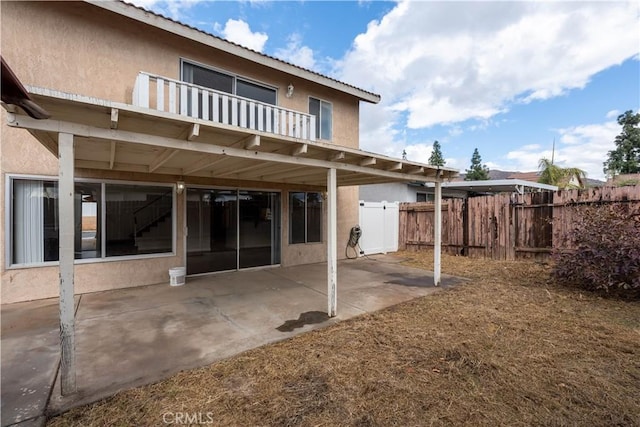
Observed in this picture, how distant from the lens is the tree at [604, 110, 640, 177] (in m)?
24.2


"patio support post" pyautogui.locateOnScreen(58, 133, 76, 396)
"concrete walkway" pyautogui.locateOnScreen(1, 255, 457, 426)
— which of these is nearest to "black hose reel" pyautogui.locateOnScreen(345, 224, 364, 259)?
"concrete walkway" pyautogui.locateOnScreen(1, 255, 457, 426)

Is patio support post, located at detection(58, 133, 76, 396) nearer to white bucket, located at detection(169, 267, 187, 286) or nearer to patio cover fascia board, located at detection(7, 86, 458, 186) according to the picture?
patio cover fascia board, located at detection(7, 86, 458, 186)

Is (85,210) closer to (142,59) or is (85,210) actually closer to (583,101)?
(142,59)

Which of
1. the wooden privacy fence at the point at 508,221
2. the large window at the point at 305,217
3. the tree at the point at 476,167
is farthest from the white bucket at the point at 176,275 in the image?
the tree at the point at 476,167

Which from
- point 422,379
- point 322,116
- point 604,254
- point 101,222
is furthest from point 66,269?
point 604,254

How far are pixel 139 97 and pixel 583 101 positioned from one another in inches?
718

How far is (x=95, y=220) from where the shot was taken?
5746 mm

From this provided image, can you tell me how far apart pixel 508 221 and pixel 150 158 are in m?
9.78

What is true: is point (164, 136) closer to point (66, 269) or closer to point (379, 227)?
point (66, 269)

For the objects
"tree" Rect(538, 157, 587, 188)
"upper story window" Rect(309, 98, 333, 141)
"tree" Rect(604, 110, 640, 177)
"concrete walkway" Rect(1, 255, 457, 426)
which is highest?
"tree" Rect(604, 110, 640, 177)

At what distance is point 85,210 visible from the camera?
18.6ft

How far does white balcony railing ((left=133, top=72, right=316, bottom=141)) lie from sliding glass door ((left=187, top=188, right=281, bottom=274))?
1875 mm

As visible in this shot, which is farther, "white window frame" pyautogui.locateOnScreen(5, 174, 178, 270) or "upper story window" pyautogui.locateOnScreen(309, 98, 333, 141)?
"upper story window" pyautogui.locateOnScreen(309, 98, 333, 141)

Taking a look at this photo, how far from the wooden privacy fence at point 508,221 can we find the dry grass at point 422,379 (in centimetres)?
417
